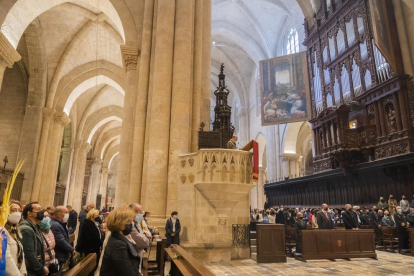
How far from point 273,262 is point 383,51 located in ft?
32.8

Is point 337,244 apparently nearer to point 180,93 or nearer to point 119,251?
point 180,93

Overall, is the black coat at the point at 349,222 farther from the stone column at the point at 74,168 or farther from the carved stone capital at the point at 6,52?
the stone column at the point at 74,168

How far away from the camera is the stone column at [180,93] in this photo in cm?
807

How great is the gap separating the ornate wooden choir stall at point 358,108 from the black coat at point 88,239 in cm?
1087

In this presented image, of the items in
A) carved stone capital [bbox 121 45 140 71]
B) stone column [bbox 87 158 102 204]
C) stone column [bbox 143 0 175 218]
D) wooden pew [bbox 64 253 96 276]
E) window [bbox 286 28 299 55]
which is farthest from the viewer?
stone column [bbox 87 158 102 204]

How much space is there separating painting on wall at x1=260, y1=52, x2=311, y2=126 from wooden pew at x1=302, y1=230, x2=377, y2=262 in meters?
11.4

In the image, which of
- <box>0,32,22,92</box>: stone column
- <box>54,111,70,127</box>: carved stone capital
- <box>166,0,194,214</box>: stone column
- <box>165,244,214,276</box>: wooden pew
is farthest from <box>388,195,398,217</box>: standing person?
<box>54,111,70,127</box>: carved stone capital

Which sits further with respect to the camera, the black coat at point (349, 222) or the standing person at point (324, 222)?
the black coat at point (349, 222)

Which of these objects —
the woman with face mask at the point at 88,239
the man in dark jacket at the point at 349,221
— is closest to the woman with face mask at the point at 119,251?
the woman with face mask at the point at 88,239

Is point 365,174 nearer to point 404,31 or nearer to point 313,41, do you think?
point 404,31

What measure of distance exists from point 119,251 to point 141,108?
7.53m

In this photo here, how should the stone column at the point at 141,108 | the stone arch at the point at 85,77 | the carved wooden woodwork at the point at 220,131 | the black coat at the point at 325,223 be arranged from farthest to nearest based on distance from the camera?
1. the stone arch at the point at 85,77
2. the stone column at the point at 141,108
3. the carved wooden woodwork at the point at 220,131
4. the black coat at the point at 325,223

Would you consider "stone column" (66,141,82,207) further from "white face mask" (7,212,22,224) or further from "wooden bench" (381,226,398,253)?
"white face mask" (7,212,22,224)

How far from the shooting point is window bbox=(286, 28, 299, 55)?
22039 millimetres
